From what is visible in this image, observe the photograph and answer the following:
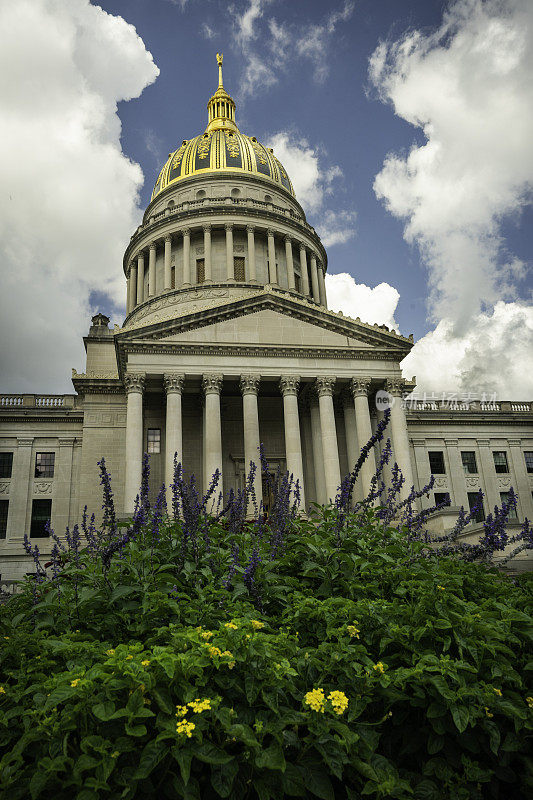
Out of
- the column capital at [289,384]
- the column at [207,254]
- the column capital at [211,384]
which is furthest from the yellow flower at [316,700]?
the column at [207,254]

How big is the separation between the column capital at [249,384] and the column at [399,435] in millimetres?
9336

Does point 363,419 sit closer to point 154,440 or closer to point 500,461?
point 154,440

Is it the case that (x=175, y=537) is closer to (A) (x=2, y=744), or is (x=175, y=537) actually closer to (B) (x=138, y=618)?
(B) (x=138, y=618)

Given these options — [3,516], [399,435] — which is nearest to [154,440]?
[3,516]

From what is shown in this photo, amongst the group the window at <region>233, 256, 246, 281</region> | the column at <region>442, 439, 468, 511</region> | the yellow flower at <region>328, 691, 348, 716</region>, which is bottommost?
the yellow flower at <region>328, 691, 348, 716</region>

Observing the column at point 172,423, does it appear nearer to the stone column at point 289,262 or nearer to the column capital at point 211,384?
the column capital at point 211,384

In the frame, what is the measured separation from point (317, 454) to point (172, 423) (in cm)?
1080

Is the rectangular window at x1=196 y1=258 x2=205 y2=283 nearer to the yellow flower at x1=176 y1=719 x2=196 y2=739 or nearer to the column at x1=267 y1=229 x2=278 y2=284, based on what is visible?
the column at x1=267 y1=229 x2=278 y2=284

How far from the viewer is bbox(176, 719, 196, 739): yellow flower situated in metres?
4.42

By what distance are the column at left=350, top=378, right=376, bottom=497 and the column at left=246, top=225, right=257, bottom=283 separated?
2379 centimetres

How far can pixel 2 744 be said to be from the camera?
4699 mm

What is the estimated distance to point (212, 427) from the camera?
3581 cm

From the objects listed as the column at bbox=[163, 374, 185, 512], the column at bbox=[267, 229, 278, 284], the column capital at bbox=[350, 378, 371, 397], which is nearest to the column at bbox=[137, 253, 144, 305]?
the column at bbox=[267, 229, 278, 284]

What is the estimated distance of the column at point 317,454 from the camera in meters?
39.2
